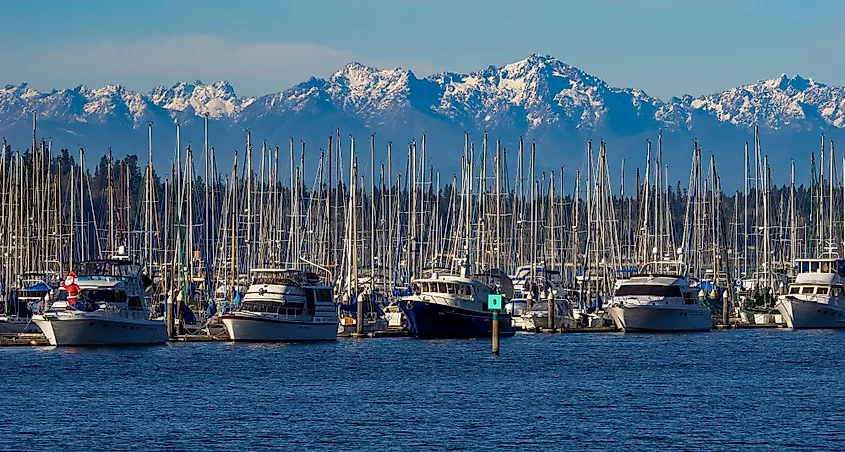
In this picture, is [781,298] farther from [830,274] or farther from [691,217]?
[691,217]

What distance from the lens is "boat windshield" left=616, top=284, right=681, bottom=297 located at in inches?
4230

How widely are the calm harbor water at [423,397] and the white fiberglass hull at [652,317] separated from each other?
9.35 m

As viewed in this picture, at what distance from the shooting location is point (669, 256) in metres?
121

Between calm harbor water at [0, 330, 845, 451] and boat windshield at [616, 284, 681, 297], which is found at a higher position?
boat windshield at [616, 284, 681, 297]

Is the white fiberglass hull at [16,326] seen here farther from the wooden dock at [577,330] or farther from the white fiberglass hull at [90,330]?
the wooden dock at [577,330]

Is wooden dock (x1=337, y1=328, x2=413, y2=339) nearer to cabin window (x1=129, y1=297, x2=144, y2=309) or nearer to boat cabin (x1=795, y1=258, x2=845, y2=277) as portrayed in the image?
cabin window (x1=129, y1=297, x2=144, y2=309)

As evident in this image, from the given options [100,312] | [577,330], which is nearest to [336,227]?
[577,330]

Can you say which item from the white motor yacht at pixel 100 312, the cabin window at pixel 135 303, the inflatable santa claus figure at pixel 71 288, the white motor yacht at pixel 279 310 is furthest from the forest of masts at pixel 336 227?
the inflatable santa claus figure at pixel 71 288

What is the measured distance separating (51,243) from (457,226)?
30911 millimetres

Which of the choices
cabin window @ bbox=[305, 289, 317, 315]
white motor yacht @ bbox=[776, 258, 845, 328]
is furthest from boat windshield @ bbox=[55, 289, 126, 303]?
white motor yacht @ bbox=[776, 258, 845, 328]

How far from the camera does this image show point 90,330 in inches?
3364

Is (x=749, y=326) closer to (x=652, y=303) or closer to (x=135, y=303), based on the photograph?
(x=652, y=303)

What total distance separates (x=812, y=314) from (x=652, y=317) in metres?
14.4

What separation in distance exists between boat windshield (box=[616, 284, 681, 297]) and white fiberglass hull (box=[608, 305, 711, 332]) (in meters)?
0.87
